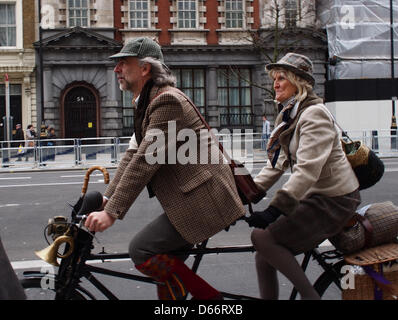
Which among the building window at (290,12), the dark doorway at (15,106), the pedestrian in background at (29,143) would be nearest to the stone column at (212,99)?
the building window at (290,12)

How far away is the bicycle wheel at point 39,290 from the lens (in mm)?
3158

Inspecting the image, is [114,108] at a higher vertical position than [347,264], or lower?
higher

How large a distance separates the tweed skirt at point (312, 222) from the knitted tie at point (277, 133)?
0.43 meters

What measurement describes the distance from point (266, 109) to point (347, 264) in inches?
1070

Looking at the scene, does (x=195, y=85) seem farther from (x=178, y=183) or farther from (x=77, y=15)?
(x=178, y=183)

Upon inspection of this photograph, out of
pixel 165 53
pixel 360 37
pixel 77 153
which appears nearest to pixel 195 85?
pixel 165 53

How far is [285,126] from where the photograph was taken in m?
3.51

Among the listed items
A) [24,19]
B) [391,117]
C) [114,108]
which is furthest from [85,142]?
[391,117]

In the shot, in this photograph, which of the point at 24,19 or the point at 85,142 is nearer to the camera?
the point at 85,142

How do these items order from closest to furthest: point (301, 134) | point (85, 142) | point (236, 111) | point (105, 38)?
point (301, 134)
point (85, 142)
point (105, 38)
point (236, 111)

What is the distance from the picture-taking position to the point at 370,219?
345cm

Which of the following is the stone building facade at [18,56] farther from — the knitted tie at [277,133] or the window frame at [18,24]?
the knitted tie at [277,133]
